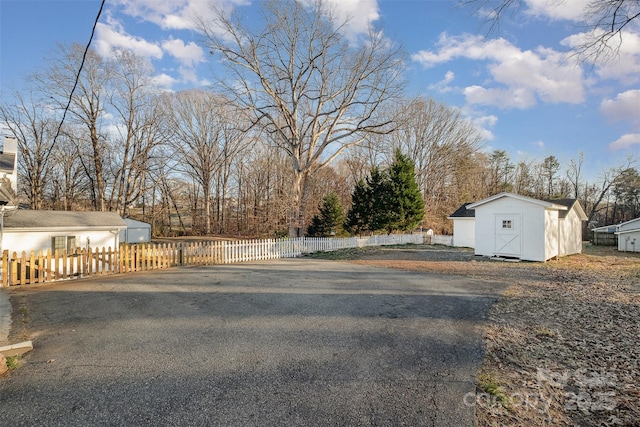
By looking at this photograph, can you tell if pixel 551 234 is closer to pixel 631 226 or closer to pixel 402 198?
pixel 402 198

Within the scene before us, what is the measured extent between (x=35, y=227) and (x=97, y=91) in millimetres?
18830

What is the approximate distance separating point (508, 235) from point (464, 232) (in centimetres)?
900

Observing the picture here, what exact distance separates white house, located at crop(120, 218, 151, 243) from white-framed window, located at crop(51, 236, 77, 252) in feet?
41.4

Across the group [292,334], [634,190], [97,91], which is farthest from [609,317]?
[634,190]

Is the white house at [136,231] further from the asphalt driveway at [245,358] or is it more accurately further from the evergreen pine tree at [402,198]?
the evergreen pine tree at [402,198]

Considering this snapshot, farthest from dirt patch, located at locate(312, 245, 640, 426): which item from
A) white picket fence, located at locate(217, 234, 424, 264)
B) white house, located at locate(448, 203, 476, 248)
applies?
white house, located at locate(448, 203, 476, 248)

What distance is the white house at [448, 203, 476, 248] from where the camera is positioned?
22.7 m

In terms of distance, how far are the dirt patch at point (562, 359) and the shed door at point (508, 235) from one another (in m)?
6.11

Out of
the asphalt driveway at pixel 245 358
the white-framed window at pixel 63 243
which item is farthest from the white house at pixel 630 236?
the white-framed window at pixel 63 243

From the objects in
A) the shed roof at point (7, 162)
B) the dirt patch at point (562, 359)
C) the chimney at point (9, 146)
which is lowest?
the dirt patch at point (562, 359)

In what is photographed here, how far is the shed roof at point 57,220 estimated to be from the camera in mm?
12273

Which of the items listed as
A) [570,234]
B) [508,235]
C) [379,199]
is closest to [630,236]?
[570,234]

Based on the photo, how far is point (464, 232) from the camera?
23.3 metres

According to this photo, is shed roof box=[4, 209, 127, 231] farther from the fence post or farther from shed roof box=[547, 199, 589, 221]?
shed roof box=[547, 199, 589, 221]
